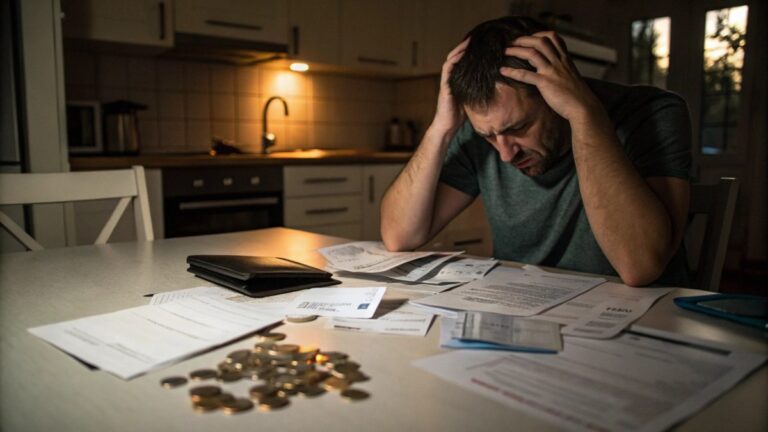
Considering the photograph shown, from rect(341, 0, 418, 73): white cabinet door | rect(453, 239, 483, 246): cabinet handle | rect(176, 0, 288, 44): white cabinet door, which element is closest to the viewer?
rect(176, 0, 288, 44): white cabinet door

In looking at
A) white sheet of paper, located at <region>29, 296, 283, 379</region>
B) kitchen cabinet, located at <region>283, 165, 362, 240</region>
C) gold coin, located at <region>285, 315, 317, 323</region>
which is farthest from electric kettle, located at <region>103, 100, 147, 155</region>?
gold coin, located at <region>285, 315, 317, 323</region>

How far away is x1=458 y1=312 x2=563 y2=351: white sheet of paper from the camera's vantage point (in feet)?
2.31

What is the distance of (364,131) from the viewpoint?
4074mm

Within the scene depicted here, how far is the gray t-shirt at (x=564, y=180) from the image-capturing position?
128 centimetres

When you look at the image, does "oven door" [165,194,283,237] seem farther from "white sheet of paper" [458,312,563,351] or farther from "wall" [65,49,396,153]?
"white sheet of paper" [458,312,563,351]

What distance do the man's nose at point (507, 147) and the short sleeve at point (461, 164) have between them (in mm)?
279

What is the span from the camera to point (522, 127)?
1286 mm

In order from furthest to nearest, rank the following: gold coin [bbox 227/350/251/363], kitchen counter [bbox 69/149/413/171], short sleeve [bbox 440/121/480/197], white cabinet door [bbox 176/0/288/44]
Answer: white cabinet door [bbox 176/0/288/44], kitchen counter [bbox 69/149/413/171], short sleeve [bbox 440/121/480/197], gold coin [bbox 227/350/251/363]

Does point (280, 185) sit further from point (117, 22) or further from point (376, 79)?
point (376, 79)

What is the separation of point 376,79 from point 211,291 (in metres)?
3.26

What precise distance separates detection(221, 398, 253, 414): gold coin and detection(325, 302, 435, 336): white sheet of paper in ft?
0.78

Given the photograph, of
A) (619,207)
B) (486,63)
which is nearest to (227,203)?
(486,63)

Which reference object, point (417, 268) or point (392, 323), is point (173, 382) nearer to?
point (392, 323)

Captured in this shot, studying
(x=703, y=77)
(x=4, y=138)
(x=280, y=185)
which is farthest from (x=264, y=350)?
(x=703, y=77)
